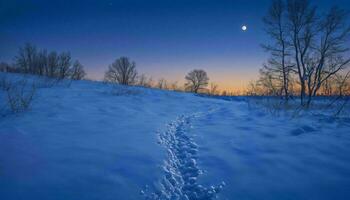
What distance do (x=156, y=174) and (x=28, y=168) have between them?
1674 millimetres

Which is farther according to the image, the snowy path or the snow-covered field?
→ the snowy path

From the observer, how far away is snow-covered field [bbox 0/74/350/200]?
2906 millimetres

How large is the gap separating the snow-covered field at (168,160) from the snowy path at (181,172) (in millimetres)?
14

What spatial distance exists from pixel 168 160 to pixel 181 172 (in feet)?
1.26

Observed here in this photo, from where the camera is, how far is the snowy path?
3029 millimetres

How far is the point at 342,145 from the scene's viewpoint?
409cm

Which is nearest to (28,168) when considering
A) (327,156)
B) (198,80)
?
(327,156)

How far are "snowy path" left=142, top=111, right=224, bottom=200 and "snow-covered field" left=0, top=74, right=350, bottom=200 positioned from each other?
0.01m

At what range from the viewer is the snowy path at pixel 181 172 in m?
3.03

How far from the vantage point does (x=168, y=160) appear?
156 inches

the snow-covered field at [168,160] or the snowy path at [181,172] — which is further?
the snowy path at [181,172]

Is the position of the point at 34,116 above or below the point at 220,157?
above

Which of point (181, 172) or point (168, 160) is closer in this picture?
point (181, 172)

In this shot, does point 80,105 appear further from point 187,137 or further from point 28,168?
point 28,168
